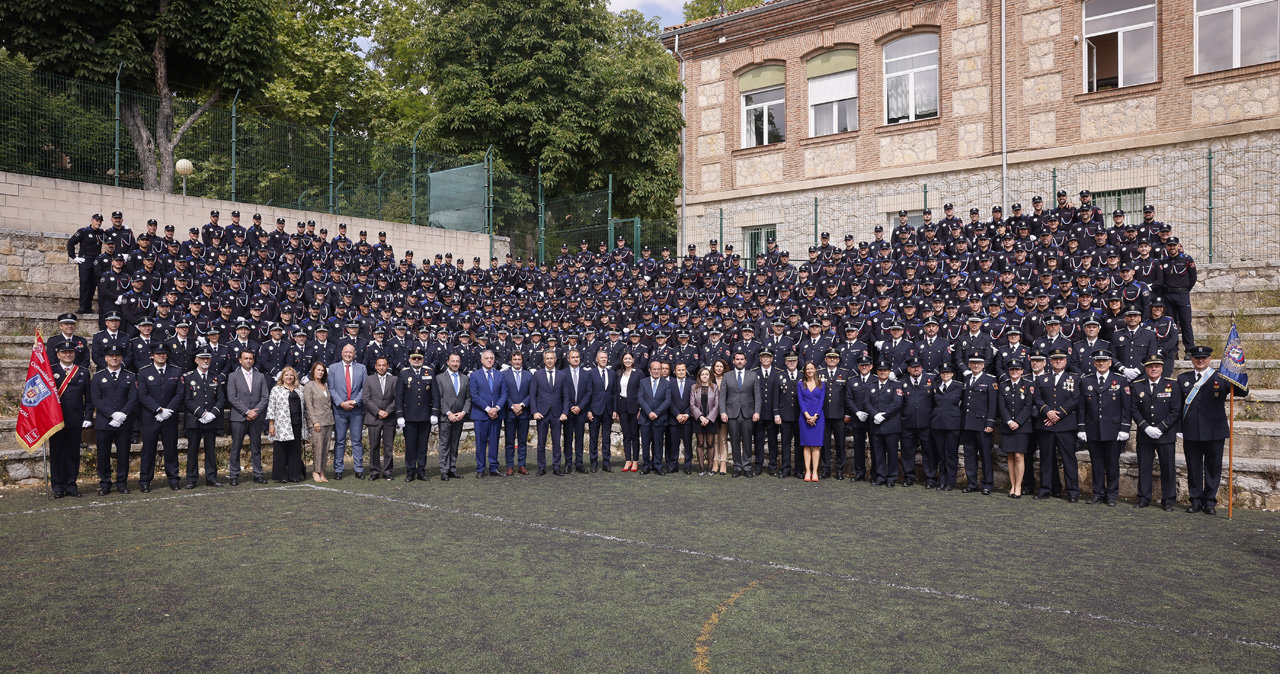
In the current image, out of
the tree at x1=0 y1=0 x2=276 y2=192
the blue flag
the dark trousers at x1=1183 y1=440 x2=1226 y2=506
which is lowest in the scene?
the dark trousers at x1=1183 y1=440 x2=1226 y2=506

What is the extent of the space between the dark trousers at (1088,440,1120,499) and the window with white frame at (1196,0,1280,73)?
38.0ft

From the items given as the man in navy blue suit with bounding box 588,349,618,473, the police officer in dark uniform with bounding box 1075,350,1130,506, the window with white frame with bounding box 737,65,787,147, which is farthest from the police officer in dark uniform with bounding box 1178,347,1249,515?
the window with white frame with bounding box 737,65,787,147

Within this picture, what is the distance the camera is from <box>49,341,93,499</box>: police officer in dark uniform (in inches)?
405

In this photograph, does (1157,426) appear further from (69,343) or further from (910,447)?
(69,343)

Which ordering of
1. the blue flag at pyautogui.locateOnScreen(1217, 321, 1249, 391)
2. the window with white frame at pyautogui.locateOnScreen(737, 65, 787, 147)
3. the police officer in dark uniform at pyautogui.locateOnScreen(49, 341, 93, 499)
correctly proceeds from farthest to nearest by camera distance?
the window with white frame at pyautogui.locateOnScreen(737, 65, 787, 147)
the police officer in dark uniform at pyautogui.locateOnScreen(49, 341, 93, 499)
the blue flag at pyautogui.locateOnScreen(1217, 321, 1249, 391)

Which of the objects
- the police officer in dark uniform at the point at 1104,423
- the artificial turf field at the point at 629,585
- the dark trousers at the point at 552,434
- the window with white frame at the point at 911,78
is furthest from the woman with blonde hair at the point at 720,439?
the window with white frame at the point at 911,78

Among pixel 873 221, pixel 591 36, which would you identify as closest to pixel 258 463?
pixel 873 221

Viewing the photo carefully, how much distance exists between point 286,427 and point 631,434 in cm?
502

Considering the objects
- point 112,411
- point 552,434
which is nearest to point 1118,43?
point 552,434

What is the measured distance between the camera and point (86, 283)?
14875 mm

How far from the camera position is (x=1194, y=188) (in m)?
17.5

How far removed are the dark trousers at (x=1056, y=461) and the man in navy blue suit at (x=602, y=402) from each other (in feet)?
19.8

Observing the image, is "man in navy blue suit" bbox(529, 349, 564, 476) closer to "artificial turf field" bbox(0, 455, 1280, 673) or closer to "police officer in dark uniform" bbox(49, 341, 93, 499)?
"artificial turf field" bbox(0, 455, 1280, 673)

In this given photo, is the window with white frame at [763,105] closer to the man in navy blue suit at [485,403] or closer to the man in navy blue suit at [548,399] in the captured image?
the man in navy blue suit at [548,399]
